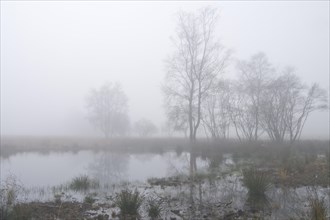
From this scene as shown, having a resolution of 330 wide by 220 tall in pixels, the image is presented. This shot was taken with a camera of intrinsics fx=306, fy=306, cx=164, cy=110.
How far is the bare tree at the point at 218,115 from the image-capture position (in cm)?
3772

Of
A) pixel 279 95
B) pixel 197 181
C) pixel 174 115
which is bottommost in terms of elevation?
pixel 197 181

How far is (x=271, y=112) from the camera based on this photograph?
33.9 metres

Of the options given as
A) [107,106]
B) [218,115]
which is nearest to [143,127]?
[107,106]

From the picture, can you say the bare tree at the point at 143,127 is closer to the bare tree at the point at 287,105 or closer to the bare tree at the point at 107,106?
the bare tree at the point at 107,106

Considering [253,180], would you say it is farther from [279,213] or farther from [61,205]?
[61,205]

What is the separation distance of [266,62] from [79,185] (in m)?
30.0

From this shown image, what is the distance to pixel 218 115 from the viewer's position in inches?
1554

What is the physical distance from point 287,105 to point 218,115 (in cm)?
839

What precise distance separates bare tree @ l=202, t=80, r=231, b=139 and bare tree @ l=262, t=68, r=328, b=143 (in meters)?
4.83

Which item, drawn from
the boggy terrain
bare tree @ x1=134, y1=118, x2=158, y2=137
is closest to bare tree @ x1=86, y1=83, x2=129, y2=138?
bare tree @ x1=134, y1=118, x2=158, y2=137

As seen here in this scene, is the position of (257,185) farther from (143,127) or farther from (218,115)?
(143,127)

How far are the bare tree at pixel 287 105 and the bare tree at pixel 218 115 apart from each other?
4831 millimetres

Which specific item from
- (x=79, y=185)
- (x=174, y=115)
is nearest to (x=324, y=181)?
(x=79, y=185)

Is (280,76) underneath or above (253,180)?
above
